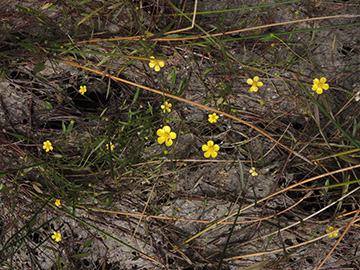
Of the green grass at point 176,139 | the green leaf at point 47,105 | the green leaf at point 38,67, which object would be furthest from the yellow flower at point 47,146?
the green leaf at point 38,67

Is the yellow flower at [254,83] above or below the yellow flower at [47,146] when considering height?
above

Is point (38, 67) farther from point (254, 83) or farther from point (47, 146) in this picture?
point (254, 83)

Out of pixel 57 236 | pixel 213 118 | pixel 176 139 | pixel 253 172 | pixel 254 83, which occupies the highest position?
pixel 254 83

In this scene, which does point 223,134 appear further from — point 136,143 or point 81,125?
point 81,125

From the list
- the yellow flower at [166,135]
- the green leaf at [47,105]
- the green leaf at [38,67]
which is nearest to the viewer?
the yellow flower at [166,135]

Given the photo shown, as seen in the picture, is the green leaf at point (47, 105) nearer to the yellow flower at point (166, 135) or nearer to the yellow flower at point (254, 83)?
the yellow flower at point (166, 135)

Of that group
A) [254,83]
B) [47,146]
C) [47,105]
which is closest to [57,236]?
[47,146]

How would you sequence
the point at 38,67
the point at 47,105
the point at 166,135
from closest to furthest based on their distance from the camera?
1. the point at 166,135
2. the point at 38,67
3. the point at 47,105

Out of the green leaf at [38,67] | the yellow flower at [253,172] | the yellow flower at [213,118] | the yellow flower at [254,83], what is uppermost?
the green leaf at [38,67]

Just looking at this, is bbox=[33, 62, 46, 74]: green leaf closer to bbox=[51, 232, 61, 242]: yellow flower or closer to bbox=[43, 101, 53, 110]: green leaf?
bbox=[43, 101, 53, 110]: green leaf
